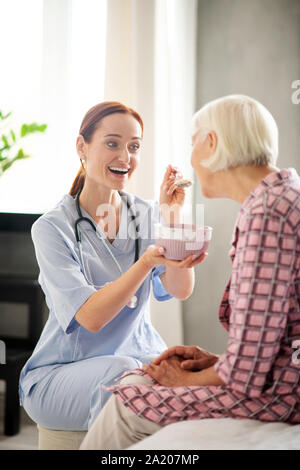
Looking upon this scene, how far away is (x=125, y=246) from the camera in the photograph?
173 centimetres

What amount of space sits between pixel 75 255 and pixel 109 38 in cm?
142

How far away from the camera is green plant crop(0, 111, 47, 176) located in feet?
8.98

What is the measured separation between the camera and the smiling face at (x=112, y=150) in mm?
1674

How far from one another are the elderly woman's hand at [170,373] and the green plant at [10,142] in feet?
5.51

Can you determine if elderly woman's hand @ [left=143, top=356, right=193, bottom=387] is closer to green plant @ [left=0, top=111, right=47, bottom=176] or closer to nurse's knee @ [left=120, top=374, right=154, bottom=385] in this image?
nurse's knee @ [left=120, top=374, right=154, bottom=385]

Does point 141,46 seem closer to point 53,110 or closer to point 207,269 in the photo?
point 53,110

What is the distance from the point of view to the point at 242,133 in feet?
3.92

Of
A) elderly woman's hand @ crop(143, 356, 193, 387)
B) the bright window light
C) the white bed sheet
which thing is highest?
the bright window light

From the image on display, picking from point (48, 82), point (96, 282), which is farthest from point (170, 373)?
point (48, 82)

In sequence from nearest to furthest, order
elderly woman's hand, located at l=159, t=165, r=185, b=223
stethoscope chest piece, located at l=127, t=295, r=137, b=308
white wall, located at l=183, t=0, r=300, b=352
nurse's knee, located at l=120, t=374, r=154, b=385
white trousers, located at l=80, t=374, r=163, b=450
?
white trousers, located at l=80, t=374, r=163, b=450, nurse's knee, located at l=120, t=374, r=154, b=385, stethoscope chest piece, located at l=127, t=295, r=137, b=308, elderly woman's hand, located at l=159, t=165, r=185, b=223, white wall, located at l=183, t=0, r=300, b=352

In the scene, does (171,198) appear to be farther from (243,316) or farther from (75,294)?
(243,316)

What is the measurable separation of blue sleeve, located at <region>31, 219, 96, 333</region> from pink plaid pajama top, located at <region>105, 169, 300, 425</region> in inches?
13.9

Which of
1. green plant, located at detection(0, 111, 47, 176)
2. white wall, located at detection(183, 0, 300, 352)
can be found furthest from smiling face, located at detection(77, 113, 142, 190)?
white wall, located at detection(183, 0, 300, 352)
